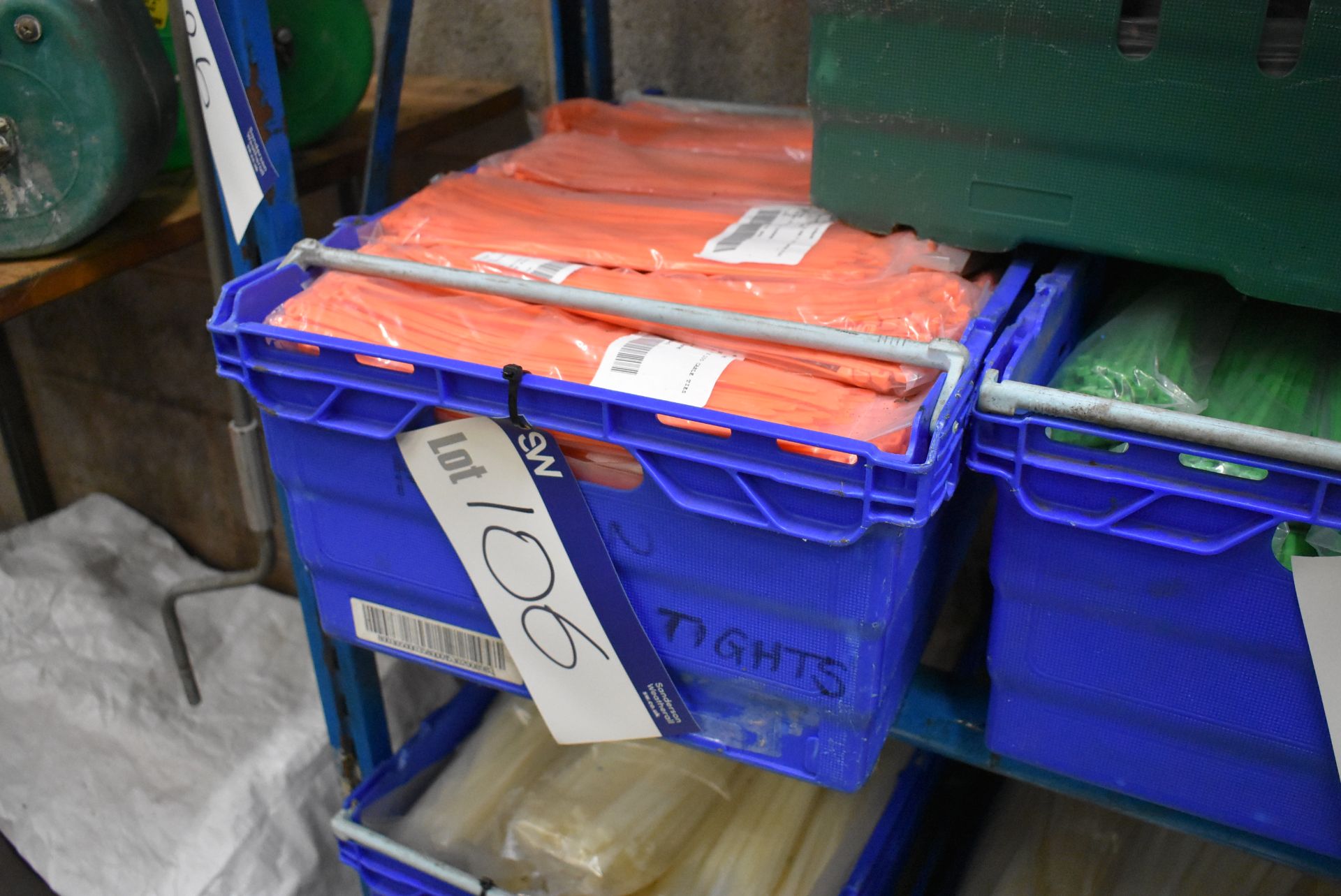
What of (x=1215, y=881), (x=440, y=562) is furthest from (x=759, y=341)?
(x=1215, y=881)

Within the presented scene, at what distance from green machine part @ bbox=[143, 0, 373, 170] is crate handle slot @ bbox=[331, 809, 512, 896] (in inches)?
26.4

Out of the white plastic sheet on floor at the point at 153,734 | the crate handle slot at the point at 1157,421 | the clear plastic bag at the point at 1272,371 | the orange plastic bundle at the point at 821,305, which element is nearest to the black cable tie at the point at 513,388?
the orange plastic bundle at the point at 821,305

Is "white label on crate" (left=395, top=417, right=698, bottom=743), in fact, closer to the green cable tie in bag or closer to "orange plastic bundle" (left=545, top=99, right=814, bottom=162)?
the green cable tie in bag

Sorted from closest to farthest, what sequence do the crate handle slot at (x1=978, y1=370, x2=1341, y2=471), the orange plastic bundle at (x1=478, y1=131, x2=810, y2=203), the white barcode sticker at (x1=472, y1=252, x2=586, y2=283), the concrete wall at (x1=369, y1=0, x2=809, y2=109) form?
the crate handle slot at (x1=978, y1=370, x2=1341, y2=471)
the white barcode sticker at (x1=472, y1=252, x2=586, y2=283)
the orange plastic bundle at (x1=478, y1=131, x2=810, y2=203)
the concrete wall at (x1=369, y1=0, x2=809, y2=109)

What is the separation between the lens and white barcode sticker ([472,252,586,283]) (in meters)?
0.72

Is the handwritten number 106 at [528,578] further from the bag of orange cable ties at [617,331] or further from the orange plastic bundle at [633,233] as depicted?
the orange plastic bundle at [633,233]

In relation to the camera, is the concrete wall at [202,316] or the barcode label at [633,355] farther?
the concrete wall at [202,316]

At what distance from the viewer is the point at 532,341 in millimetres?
665

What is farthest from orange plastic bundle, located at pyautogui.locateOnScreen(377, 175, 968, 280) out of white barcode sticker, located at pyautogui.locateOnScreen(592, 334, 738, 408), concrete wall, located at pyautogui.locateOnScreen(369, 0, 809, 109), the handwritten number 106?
concrete wall, located at pyautogui.locateOnScreen(369, 0, 809, 109)

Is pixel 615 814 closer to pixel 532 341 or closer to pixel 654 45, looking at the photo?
pixel 532 341

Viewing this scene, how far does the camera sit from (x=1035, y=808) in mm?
1036

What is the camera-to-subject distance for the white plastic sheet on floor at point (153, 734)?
1.18m

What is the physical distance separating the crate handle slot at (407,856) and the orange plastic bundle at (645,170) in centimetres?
60

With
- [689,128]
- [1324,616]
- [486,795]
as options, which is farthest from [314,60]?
[1324,616]
